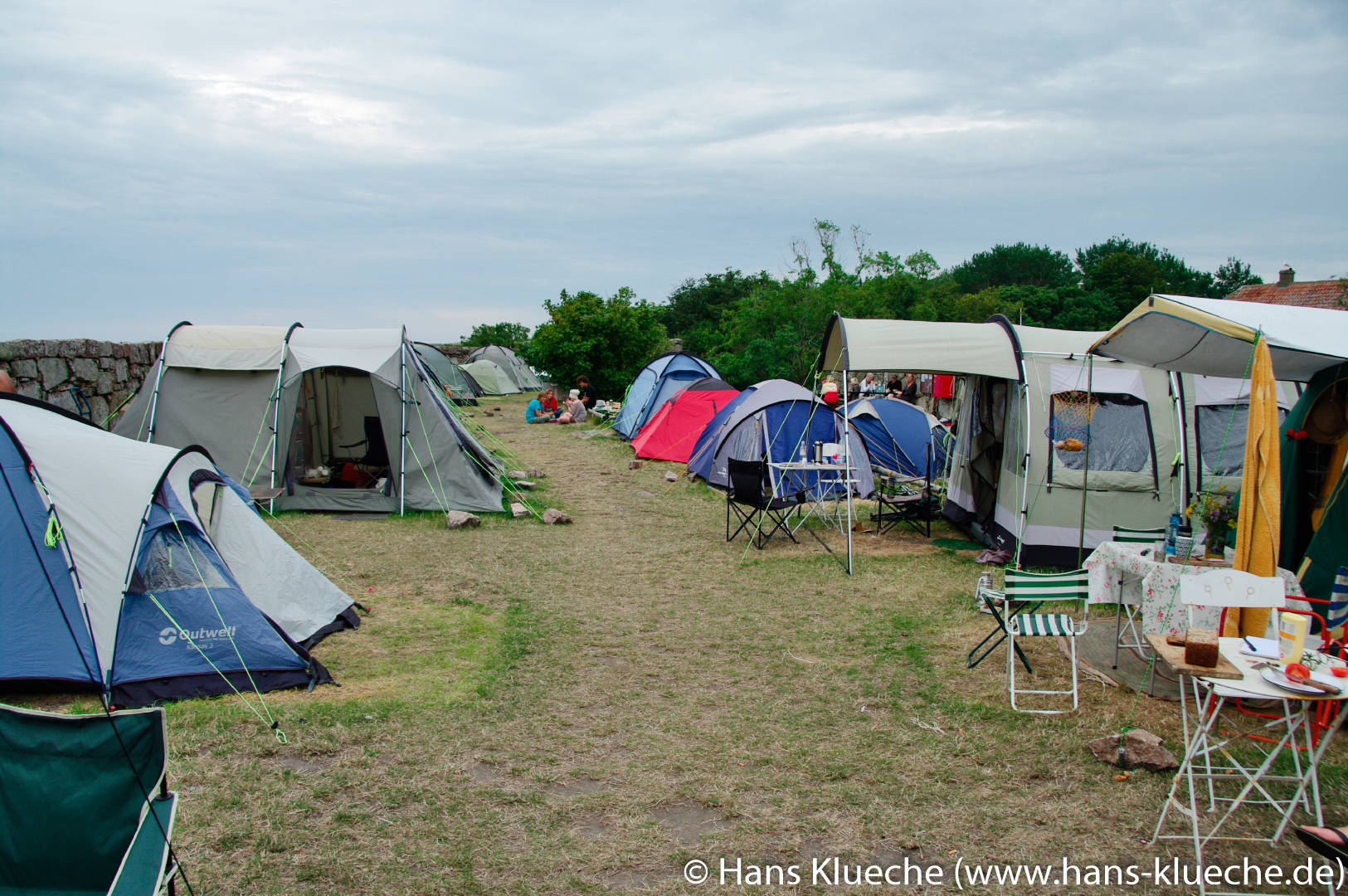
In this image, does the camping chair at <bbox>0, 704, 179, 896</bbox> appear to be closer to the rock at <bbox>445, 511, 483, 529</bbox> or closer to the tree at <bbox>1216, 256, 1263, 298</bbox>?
the rock at <bbox>445, 511, 483, 529</bbox>

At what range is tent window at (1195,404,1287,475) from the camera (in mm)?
7406

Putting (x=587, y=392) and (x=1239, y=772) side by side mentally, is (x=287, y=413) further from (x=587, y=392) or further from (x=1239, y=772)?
(x=587, y=392)

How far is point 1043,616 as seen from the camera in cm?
466

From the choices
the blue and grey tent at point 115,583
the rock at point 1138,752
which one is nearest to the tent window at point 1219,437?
the rock at point 1138,752

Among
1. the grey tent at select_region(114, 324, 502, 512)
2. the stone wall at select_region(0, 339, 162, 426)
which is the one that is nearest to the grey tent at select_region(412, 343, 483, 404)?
the stone wall at select_region(0, 339, 162, 426)

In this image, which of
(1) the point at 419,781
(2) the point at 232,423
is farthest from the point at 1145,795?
(2) the point at 232,423

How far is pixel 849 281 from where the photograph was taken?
30.7 m

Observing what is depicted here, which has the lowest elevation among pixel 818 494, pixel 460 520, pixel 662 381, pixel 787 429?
pixel 460 520

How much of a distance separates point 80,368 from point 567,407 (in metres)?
11.2

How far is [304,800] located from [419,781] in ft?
1.61

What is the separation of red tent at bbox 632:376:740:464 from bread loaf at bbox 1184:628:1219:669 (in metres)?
10.9

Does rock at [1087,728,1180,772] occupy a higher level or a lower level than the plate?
lower

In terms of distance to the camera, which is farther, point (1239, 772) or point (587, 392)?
point (587, 392)

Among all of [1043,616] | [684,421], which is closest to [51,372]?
[684,421]
